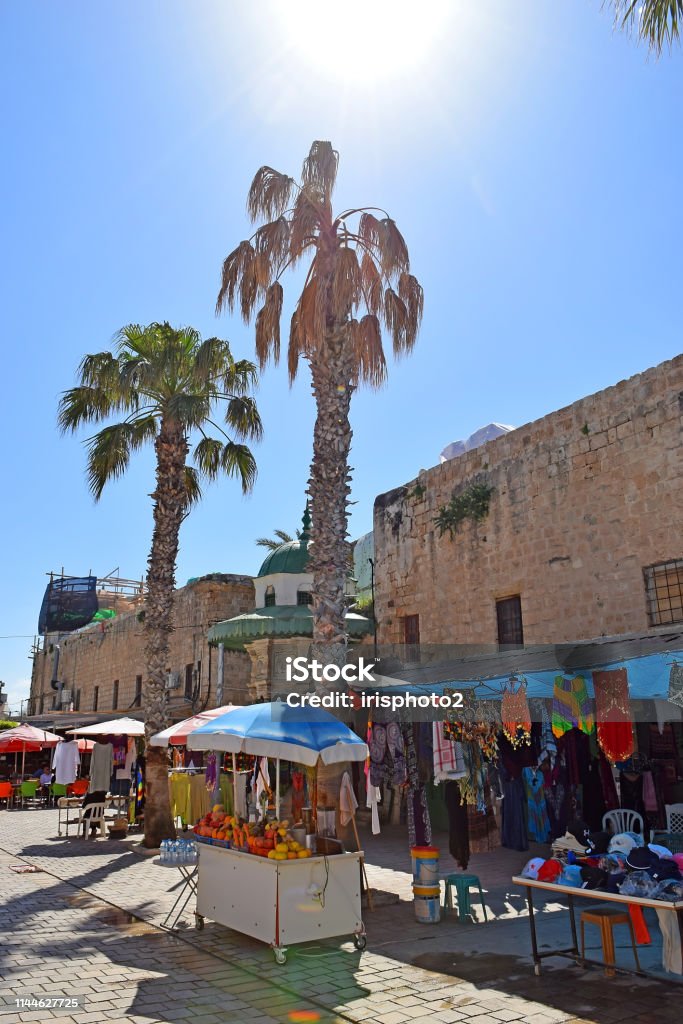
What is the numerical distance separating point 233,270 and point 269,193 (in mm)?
1208

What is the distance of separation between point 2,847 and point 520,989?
1193cm

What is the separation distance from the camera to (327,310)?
35.5 ft

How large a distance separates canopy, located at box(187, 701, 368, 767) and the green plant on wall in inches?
307

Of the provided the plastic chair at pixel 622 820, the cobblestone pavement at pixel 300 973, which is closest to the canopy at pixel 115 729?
the cobblestone pavement at pixel 300 973

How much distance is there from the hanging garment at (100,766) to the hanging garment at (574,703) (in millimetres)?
14303

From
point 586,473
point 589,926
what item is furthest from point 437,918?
point 586,473

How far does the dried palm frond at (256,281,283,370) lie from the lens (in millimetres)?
11484

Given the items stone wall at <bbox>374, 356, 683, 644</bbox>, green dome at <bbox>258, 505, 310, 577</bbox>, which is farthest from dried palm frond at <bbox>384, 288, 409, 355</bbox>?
green dome at <bbox>258, 505, 310, 577</bbox>

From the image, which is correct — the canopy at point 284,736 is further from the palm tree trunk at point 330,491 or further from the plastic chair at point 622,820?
the plastic chair at point 622,820

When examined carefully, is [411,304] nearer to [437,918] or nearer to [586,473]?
[586,473]

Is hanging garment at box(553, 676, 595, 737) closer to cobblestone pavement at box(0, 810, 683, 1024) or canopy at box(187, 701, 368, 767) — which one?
cobblestone pavement at box(0, 810, 683, 1024)

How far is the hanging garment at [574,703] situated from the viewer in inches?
328

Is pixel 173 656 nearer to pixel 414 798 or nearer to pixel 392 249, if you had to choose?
pixel 414 798

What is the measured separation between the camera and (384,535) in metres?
17.5
